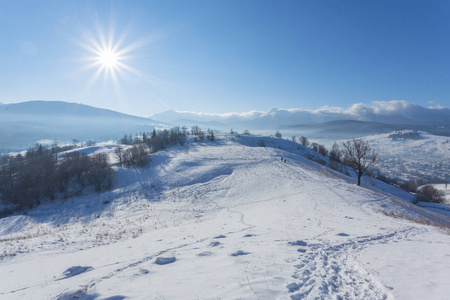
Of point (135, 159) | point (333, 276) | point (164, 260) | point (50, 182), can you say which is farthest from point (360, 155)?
point (50, 182)

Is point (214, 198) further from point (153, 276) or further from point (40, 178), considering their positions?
point (40, 178)

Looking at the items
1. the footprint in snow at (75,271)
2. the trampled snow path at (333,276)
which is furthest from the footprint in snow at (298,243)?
the footprint in snow at (75,271)

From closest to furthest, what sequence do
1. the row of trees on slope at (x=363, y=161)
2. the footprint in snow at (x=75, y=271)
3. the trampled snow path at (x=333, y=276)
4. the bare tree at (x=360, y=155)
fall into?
1. the trampled snow path at (x=333, y=276)
2. the footprint in snow at (x=75, y=271)
3. the bare tree at (x=360, y=155)
4. the row of trees on slope at (x=363, y=161)

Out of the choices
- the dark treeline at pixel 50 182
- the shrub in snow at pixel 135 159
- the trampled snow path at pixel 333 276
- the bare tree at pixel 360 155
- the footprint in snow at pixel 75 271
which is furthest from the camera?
the shrub in snow at pixel 135 159

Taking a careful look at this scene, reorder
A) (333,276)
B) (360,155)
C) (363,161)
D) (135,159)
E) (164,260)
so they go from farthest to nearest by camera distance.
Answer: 1. (135,159)
2. (363,161)
3. (360,155)
4. (164,260)
5. (333,276)

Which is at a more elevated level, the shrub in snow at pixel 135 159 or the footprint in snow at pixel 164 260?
the footprint in snow at pixel 164 260

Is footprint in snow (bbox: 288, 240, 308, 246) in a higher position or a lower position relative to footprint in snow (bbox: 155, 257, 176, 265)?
lower

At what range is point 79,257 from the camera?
32.3 ft

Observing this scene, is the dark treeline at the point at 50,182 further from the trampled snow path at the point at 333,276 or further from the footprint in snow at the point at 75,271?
the trampled snow path at the point at 333,276

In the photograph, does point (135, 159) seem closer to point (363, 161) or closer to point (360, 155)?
point (360, 155)

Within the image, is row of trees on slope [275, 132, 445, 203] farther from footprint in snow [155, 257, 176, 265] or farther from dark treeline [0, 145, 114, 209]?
dark treeline [0, 145, 114, 209]

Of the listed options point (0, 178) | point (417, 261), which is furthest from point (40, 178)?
point (417, 261)

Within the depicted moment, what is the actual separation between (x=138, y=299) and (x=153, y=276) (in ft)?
4.97

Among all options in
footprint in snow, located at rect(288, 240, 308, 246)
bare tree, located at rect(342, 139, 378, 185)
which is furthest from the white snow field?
bare tree, located at rect(342, 139, 378, 185)
